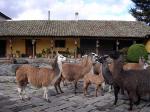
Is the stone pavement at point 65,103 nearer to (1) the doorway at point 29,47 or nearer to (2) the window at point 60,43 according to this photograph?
(2) the window at point 60,43

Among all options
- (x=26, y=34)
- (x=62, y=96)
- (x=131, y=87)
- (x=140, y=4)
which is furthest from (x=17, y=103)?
(x=140, y=4)

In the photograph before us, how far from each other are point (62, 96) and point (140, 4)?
40.1m

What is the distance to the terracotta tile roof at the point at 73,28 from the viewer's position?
33812 millimetres

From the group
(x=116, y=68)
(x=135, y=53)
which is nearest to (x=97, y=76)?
(x=116, y=68)

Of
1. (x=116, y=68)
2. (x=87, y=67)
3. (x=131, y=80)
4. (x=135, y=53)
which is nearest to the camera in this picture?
(x=131, y=80)

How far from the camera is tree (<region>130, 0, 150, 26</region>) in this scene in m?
49.7

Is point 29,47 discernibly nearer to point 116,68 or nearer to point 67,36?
point 67,36

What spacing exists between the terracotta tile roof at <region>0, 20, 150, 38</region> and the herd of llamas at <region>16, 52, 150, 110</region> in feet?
65.6

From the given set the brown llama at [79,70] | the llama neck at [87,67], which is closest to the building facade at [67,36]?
the brown llama at [79,70]

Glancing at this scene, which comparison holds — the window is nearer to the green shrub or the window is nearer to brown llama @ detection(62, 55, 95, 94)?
the green shrub

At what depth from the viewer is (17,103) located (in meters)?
11.0

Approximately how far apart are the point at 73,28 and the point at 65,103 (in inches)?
985

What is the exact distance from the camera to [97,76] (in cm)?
1238

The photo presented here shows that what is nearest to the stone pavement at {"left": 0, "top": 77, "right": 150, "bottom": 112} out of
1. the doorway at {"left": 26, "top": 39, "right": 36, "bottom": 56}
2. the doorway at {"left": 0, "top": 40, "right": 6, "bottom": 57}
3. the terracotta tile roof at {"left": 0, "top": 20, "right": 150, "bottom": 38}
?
the terracotta tile roof at {"left": 0, "top": 20, "right": 150, "bottom": 38}
